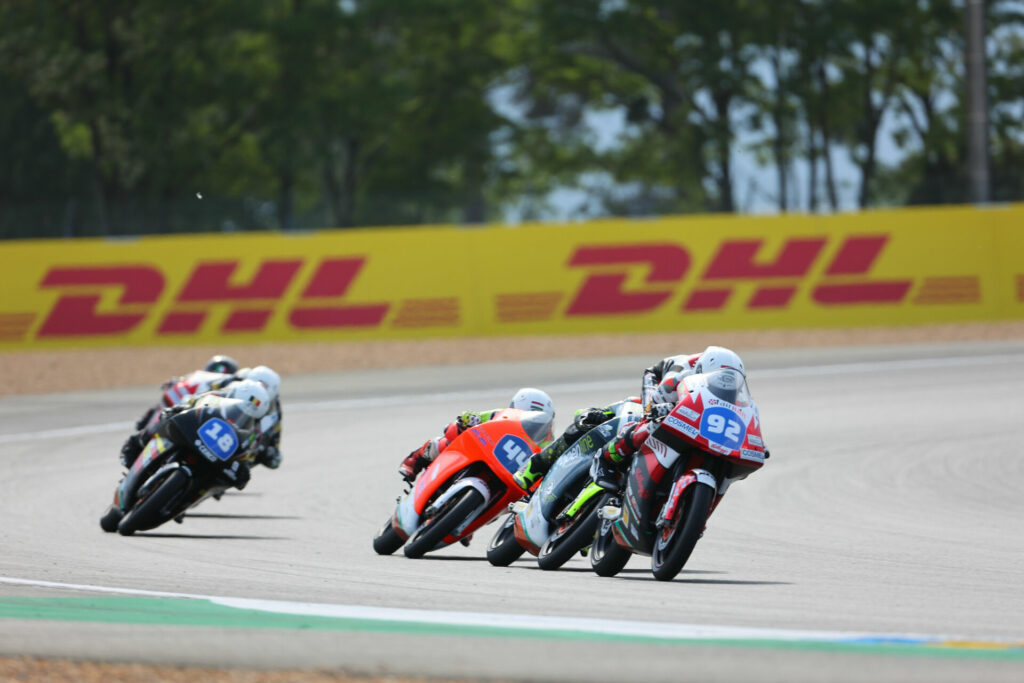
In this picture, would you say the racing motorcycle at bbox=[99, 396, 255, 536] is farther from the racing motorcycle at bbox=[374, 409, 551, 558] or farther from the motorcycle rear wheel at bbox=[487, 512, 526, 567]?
the motorcycle rear wheel at bbox=[487, 512, 526, 567]

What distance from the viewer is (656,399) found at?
27.5ft

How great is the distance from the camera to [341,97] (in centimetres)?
4959

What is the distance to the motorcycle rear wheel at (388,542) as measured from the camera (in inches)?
381

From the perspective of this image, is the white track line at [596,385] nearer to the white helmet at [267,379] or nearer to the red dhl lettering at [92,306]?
the white helmet at [267,379]

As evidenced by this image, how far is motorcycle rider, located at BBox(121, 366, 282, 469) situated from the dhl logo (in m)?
13.8

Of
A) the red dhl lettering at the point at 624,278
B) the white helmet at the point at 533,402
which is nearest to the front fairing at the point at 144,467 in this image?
the white helmet at the point at 533,402

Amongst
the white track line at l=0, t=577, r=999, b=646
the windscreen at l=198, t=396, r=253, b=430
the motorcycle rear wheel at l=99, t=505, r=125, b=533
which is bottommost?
the motorcycle rear wheel at l=99, t=505, r=125, b=533

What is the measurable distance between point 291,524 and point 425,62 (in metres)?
42.3

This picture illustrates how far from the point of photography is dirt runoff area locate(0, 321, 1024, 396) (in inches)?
944

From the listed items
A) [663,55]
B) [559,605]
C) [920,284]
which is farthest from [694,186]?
[559,605]

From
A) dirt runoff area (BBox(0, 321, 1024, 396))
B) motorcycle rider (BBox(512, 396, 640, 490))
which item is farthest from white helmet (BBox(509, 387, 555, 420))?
dirt runoff area (BBox(0, 321, 1024, 396))

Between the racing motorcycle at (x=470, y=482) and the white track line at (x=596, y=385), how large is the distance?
30.0 feet

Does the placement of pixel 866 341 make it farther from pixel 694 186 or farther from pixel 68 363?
pixel 694 186

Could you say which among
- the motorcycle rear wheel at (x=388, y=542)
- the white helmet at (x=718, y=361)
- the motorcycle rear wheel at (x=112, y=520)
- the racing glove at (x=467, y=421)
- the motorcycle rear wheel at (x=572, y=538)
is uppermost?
the white helmet at (x=718, y=361)
